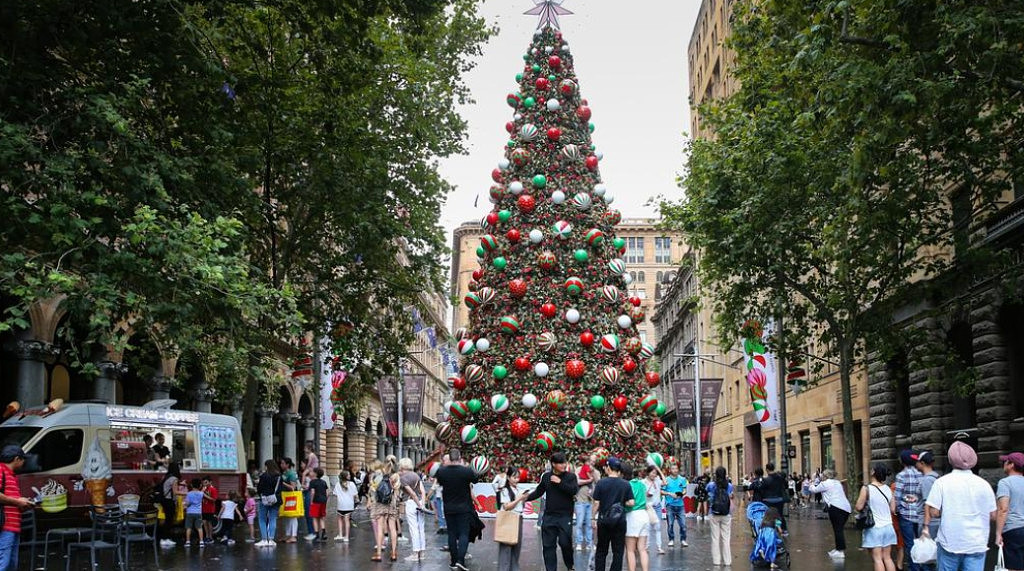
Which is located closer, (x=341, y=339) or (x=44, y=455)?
(x=44, y=455)

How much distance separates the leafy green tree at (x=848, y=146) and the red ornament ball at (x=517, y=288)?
182 inches

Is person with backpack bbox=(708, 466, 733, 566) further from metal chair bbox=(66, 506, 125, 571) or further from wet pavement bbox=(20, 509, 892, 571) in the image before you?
metal chair bbox=(66, 506, 125, 571)

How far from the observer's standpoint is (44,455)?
18922mm

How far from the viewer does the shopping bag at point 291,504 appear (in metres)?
21.0

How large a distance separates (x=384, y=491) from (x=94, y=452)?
6.44 m

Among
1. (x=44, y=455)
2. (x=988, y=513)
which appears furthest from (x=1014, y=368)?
(x=44, y=455)

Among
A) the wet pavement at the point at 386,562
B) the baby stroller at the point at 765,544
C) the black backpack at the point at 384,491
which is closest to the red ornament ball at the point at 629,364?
the wet pavement at the point at 386,562

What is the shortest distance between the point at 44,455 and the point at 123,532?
17.9ft

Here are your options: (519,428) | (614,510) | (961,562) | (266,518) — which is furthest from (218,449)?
(961,562)

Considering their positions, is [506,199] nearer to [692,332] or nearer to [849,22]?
[849,22]

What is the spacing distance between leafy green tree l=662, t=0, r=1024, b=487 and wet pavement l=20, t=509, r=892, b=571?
5.15 meters

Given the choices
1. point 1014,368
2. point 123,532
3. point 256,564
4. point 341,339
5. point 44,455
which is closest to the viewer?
point 123,532

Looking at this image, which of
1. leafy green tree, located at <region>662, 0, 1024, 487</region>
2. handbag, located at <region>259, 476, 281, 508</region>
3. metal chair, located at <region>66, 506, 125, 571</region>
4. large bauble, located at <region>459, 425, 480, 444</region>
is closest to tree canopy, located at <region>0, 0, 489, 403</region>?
metal chair, located at <region>66, 506, 125, 571</region>

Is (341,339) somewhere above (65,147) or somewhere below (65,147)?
below
